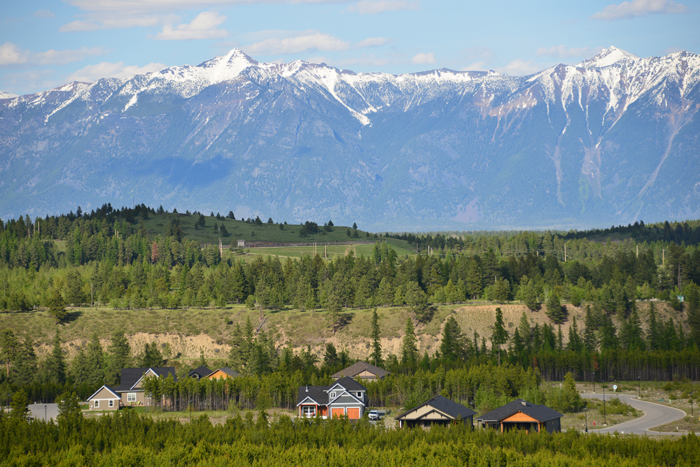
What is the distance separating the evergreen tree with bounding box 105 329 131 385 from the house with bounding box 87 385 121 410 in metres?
14.9

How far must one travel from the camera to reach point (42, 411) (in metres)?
116

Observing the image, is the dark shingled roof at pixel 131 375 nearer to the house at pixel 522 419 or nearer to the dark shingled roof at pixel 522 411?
the dark shingled roof at pixel 522 411

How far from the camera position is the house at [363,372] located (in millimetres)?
128375

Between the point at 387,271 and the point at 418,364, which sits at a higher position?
the point at 387,271

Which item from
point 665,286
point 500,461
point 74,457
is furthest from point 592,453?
point 665,286

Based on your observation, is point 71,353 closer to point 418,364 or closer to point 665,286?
point 418,364

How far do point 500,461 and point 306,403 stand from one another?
3762 cm

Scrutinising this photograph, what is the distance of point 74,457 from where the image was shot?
262ft

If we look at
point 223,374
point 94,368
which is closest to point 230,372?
point 223,374

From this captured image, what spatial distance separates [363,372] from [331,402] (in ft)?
73.0

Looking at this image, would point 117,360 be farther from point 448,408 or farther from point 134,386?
point 448,408

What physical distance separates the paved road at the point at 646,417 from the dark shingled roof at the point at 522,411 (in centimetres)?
664

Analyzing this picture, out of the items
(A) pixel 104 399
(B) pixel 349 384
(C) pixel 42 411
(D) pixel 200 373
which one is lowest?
(C) pixel 42 411

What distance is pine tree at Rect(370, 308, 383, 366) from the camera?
5782 inches
